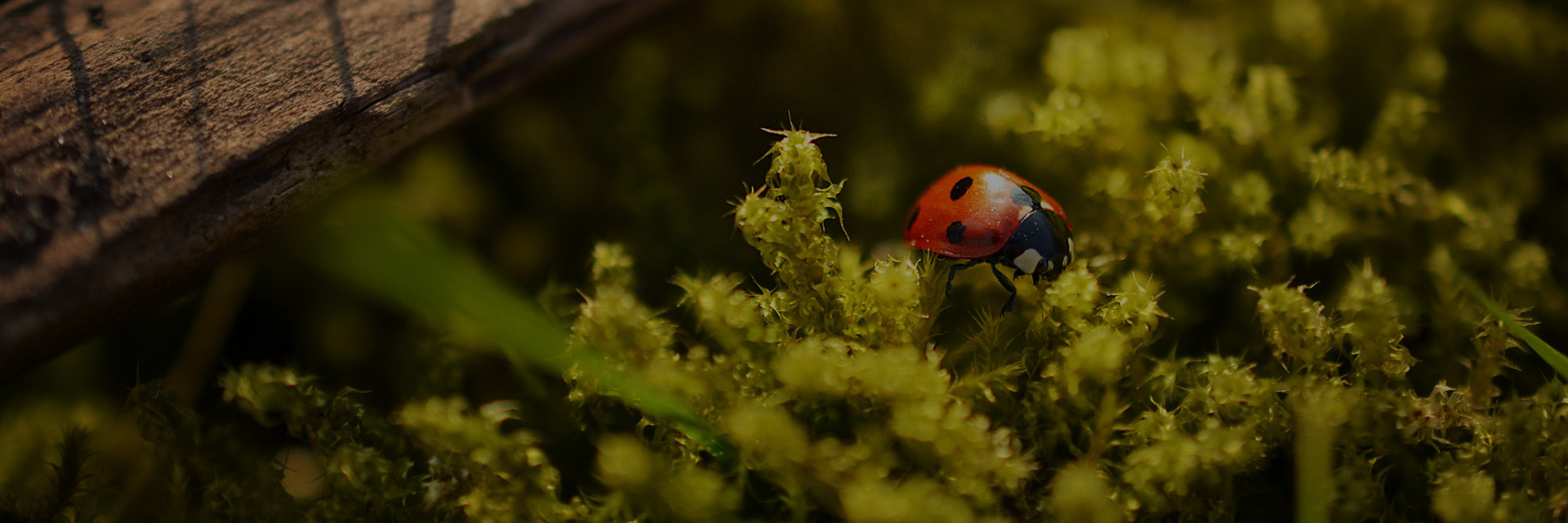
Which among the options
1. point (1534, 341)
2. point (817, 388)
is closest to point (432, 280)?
point (817, 388)

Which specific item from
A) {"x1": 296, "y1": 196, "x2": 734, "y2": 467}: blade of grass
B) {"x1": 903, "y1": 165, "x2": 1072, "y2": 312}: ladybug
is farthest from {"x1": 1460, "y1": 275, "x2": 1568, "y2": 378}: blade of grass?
{"x1": 296, "y1": 196, "x2": 734, "y2": 467}: blade of grass

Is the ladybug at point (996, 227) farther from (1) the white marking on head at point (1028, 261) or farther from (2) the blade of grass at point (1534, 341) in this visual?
(2) the blade of grass at point (1534, 341)

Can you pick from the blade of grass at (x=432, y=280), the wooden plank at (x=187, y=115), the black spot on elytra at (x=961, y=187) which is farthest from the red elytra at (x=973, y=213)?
the wooden plank at (x=187, y=115)

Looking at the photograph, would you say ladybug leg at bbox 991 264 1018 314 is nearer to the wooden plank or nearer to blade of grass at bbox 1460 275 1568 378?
blade of grass at bbox 1460 275 1568 378

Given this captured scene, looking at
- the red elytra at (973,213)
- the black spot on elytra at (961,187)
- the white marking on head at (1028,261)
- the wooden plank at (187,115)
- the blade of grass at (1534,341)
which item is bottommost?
the blade of grass at (1534,341)

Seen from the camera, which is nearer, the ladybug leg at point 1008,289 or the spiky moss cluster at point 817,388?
the spiky moss cluster at point 817,388

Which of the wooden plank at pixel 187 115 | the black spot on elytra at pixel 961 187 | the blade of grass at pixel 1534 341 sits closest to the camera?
the wooden plank at pixel 187 115
